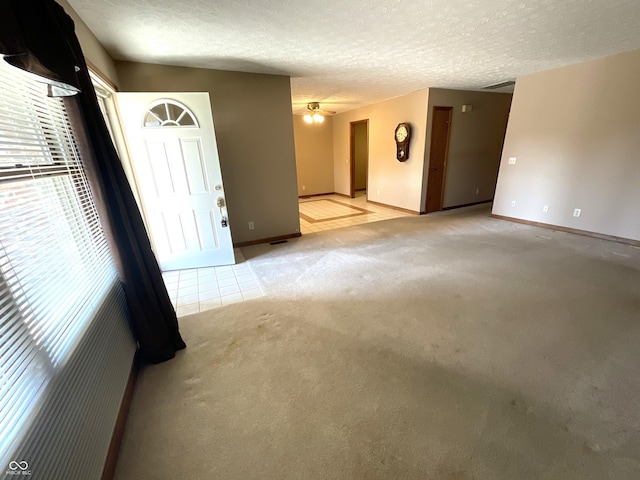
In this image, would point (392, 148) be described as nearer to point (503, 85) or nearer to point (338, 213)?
point (338, 213)

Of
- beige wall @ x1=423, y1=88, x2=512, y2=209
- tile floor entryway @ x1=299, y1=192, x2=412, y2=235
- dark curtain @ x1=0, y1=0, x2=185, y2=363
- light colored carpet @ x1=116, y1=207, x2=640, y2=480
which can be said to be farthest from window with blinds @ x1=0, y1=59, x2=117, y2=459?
beige wall @ x1=423, y1=88, x2=512, y2=209

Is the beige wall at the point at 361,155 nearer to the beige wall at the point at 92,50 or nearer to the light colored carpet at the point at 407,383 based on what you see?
the light colored carpet at the point at 407,383

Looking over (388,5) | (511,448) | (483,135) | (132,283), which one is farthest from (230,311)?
(483,135)

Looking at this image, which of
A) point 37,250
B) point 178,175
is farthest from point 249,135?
point 37,250

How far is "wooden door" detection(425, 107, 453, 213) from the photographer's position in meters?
5.08

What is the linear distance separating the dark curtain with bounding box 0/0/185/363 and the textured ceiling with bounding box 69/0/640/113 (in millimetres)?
995

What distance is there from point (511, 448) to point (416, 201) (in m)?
4.68

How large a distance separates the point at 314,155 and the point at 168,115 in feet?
16.9

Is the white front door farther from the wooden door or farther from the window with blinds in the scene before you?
the wooden door

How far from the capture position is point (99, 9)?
75.1 inches

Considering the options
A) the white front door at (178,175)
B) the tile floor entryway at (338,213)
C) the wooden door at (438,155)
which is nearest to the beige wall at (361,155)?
the tile floor entryway at (338,213)

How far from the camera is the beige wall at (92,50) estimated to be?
193 centimetres

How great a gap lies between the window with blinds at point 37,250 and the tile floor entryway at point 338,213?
3.38 meters

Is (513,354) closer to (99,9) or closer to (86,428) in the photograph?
(86,428)
